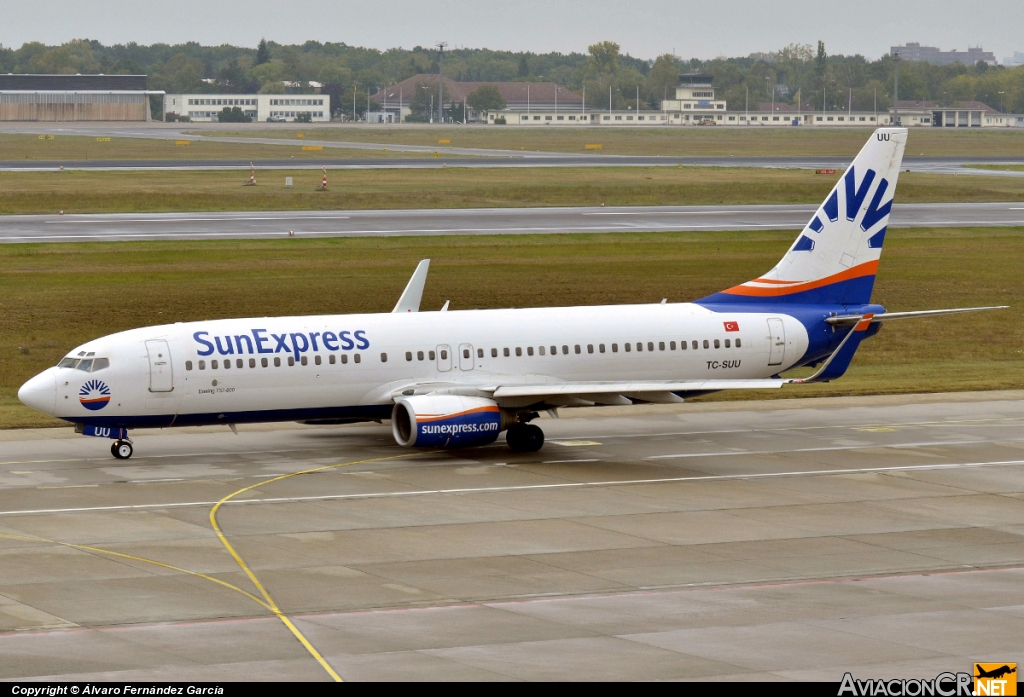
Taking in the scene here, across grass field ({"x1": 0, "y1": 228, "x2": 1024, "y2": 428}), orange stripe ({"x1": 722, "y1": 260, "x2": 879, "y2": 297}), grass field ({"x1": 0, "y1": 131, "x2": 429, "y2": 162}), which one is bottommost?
grass field ({"x1": 0, "y1": 228, "x2": 1024, "y2": 428})

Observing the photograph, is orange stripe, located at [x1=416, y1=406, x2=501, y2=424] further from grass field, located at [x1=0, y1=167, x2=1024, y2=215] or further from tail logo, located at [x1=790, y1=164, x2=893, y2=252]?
grass field, located at [x1=0, y1=167, x2=1024, y2=215]

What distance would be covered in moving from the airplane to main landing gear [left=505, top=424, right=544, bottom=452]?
4cm

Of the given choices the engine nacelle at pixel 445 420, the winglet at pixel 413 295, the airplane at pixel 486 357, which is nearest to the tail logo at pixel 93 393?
the airplane at pixel 486 357

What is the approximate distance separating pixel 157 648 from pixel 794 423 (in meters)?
27.4

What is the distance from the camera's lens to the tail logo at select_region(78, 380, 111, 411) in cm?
3706

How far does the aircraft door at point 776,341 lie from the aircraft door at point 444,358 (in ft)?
32.0

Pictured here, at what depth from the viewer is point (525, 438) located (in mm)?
40000

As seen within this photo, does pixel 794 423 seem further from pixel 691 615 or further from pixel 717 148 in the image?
pixel 717 148

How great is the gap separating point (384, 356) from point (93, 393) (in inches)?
300

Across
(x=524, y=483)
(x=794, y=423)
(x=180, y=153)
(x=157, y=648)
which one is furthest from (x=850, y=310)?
(x=180, y=153)

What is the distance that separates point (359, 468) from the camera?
37781mm

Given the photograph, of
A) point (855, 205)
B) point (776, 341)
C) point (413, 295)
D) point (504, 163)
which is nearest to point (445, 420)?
point (413, 295)

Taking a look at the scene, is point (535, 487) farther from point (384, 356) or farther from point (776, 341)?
point (776, 341)

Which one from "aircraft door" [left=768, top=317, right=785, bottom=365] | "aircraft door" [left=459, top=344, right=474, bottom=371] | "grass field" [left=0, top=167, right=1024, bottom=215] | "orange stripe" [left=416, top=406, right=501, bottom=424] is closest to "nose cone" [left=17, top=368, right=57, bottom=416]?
"orange stripe" [left=416, top=406, right=501, bottom=424]
